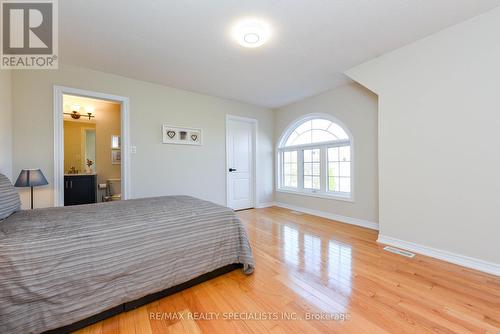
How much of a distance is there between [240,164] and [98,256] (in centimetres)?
355

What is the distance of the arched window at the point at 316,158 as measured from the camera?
148 inches

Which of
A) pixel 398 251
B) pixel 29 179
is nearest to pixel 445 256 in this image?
pixel 398 251

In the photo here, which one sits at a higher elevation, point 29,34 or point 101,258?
point 29,34

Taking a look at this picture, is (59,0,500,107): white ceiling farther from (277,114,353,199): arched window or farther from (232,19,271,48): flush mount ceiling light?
(277,114,353,199): arched window

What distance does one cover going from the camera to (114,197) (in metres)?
4.16

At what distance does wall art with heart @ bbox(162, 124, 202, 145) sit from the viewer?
11.9 feet

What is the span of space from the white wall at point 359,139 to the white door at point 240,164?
64.6 inches

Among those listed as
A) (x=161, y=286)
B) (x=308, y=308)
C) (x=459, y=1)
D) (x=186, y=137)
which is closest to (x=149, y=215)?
(x=161, y=286)

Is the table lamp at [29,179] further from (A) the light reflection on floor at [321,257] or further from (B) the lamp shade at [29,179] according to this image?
(A) the light reflection on floor at [321,257]

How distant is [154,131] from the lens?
3498 mm

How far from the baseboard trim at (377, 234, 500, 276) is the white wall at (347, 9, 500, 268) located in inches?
1.5

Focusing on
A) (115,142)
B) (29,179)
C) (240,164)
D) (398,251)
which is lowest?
(398,251)

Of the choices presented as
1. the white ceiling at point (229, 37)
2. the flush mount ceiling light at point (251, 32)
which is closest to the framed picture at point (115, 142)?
the white ceiling at point (229, 37)

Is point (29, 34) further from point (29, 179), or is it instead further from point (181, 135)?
point (181, 135)
